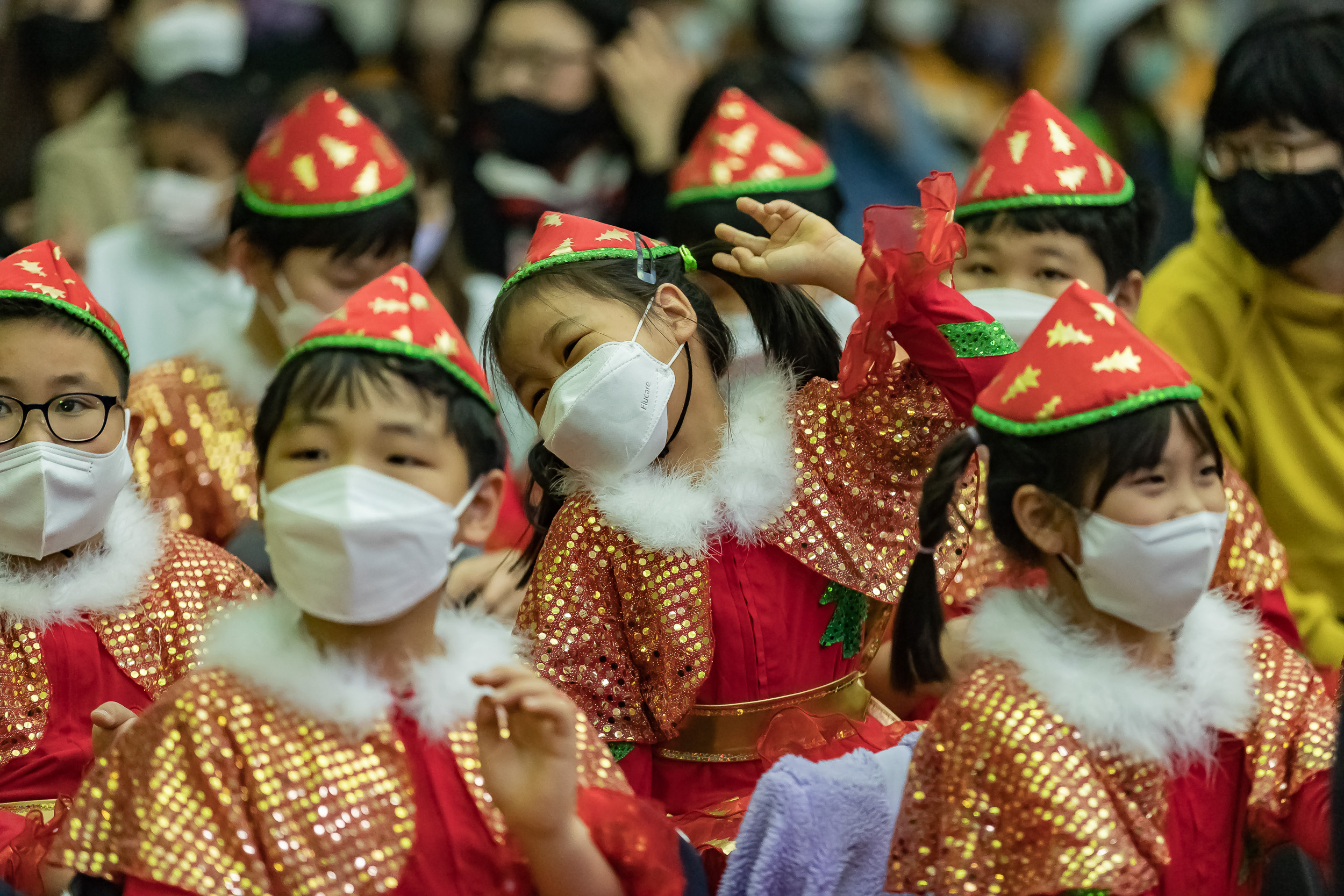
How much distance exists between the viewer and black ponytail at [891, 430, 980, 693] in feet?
6.82

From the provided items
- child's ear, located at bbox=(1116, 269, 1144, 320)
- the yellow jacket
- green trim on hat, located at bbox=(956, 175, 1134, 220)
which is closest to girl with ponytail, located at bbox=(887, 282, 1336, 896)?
green trim on hat, located at bbox=(956, 175, 1134, 220)

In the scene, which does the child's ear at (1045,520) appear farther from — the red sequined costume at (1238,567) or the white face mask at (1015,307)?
the white face mask at (1015,307)

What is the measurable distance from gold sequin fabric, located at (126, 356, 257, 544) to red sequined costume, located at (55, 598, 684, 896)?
1.28 m

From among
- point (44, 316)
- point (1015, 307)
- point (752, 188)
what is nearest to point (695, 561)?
point (1015, 307)

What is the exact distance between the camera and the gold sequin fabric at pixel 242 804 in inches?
70.0

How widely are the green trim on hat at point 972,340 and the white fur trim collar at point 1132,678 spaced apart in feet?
1.33

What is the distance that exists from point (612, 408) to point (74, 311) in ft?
2.86

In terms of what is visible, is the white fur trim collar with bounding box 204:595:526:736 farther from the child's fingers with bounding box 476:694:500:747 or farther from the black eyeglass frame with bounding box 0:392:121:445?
the black eyeglass frame with bounding box 0:392:121:445

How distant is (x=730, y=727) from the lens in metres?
2.44

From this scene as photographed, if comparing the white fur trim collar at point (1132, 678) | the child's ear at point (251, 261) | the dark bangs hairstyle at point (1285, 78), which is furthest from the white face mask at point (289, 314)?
the dark bangs hairstyle at point (1285, 78)

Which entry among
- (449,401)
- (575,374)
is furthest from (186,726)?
(575,374)

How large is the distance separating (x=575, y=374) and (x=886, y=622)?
0.76m

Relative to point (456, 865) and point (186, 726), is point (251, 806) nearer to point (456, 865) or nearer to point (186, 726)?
point (186, 726)

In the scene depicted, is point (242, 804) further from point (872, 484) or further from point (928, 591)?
point (872, 484)
